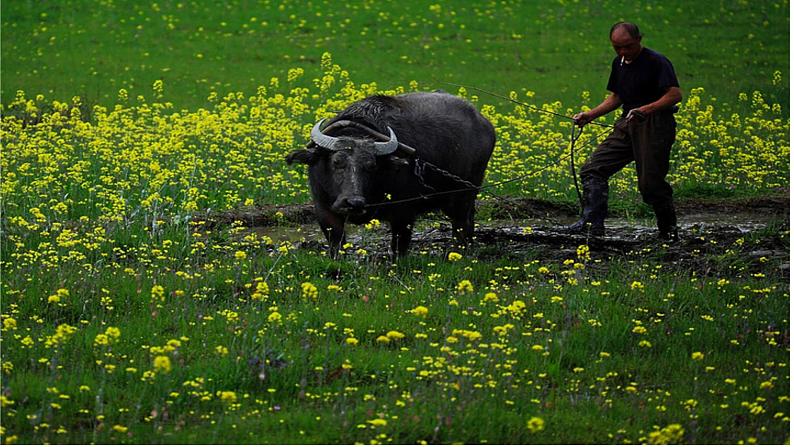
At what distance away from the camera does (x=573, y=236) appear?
1104 cm

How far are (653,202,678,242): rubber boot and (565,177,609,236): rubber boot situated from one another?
51 centimetres

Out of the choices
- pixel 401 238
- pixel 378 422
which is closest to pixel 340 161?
pixel 401 238

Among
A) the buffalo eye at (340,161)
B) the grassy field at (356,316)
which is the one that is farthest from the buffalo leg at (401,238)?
the buffalo eye at (340,161)

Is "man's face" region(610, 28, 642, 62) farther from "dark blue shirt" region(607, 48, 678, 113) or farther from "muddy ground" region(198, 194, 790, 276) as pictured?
"muddy ground" region(198, 194, 790, 276)

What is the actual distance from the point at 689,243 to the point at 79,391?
20.6 feet

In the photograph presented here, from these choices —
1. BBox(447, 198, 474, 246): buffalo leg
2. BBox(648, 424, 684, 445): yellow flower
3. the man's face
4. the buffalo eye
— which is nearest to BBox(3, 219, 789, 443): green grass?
BBox(648, 424, 684, 445): yellow flower

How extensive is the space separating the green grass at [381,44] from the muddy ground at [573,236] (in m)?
9.31

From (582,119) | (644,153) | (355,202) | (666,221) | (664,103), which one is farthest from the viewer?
(666,221)

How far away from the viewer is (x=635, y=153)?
423 inches

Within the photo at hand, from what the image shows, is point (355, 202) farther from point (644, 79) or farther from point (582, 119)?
point (644, 79)

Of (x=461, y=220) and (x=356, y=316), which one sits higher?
(x=356, y=316)

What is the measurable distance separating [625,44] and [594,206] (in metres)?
1.64

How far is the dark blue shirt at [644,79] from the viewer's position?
1043 cm

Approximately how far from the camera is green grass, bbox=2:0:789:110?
25.0 m
